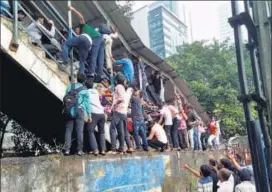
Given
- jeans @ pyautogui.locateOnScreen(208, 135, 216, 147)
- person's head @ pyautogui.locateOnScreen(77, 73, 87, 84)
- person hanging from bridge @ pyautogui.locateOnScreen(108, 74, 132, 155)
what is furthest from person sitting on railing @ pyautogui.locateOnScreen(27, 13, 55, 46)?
jeans @ pyautogui.locateOnScreen(208, 135, 216, 147)

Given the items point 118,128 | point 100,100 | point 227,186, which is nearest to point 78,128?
point 118,128

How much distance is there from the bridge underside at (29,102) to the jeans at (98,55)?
982 millimetres

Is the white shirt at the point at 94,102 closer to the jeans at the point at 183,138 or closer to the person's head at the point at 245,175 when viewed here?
the person's head at the point at 245,175

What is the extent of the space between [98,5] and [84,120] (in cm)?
340

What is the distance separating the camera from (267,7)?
2.14 meters

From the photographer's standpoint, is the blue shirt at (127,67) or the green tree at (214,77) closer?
the blue shirt at (127,67)

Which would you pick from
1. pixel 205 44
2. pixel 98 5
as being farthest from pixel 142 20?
pixel 98 5

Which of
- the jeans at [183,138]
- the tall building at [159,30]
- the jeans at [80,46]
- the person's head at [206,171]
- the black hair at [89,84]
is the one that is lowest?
the person's head at [206,171]

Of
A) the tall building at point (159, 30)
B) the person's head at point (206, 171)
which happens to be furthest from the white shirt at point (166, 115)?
the tall building at point (159, 30)

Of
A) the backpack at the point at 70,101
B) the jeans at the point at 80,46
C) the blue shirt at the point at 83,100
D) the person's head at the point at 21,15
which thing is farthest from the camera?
the jeans at the point at 80,46

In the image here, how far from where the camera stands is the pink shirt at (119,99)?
6168mm

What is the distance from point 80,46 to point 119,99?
1.12m

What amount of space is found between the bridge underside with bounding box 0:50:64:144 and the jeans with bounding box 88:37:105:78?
3.22ft

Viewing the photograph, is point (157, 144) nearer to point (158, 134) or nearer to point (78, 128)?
point (158, 134)
